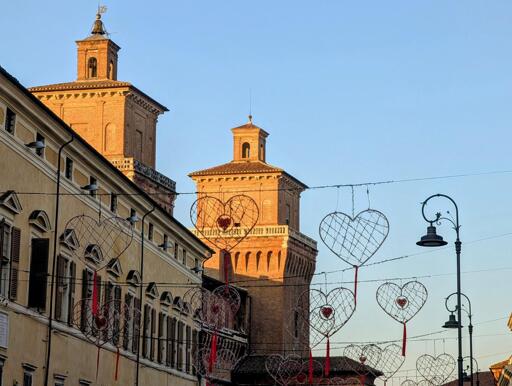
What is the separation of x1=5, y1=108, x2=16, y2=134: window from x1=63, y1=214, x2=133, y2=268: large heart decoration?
416 centimetres

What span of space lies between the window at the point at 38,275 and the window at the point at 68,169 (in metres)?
3.89

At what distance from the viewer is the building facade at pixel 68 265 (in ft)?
120

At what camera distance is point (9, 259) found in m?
36.5

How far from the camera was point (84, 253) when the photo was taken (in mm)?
43719

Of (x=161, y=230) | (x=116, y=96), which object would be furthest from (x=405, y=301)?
(x=116, y=96)

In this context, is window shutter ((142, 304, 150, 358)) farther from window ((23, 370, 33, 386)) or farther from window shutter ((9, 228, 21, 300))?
window shutter ((9, 228, 21, 300))

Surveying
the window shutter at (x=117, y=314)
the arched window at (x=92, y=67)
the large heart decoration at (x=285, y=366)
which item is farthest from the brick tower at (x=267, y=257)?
the window shutter at (x=117, y=314)

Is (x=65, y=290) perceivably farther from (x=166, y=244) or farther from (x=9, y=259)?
(x=166, y=244)

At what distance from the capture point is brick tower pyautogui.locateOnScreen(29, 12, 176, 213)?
88375 mm

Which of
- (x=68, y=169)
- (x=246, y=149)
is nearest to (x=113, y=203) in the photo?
(x=68, y=169)

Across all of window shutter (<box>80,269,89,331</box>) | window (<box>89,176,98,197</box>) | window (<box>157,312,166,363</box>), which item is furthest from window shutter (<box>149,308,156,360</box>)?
window shutter (<box>80,269,89,331</box>)

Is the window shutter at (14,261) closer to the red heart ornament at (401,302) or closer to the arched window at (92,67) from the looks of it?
the red heart ornament at (401,302)

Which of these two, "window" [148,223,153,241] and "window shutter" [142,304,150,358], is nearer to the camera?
"window shutter" [142,304,150,358]

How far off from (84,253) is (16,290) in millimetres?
6660
